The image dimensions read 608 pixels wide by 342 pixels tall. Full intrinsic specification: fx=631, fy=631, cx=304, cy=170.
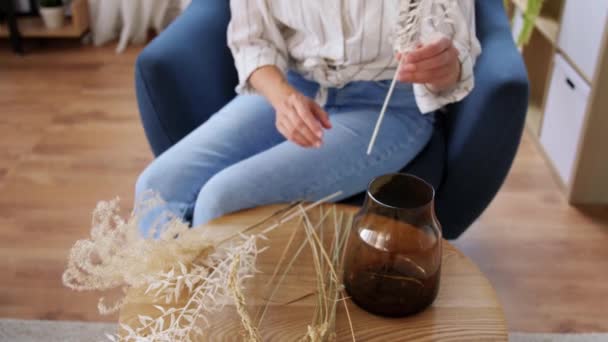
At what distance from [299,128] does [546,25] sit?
133cm

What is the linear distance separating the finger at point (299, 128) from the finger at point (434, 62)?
19cm

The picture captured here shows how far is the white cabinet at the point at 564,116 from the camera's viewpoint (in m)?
1.82

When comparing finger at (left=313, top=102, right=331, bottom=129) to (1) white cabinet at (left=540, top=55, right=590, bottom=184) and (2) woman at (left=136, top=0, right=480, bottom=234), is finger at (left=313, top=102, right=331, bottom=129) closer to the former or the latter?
(2) woman at (left=136, top=0, right=480, bottom=234)

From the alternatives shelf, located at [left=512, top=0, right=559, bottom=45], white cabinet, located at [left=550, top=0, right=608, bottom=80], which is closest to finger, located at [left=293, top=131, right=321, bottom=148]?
white cabinet, located at [left=550, top=0, right=608, bottom=80]

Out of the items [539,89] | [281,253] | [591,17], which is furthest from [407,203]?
[539,89]

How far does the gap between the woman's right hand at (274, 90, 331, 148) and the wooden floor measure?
717mm

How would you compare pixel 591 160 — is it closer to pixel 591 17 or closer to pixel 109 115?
pixel 591 17

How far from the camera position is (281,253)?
0.95 metres

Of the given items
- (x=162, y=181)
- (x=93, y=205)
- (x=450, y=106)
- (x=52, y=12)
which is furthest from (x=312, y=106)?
(x=52, y=12)

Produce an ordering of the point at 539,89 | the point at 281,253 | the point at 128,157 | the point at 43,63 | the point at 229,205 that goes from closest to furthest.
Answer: the point at 281,253 → the point at 229,205 → the point at 128,157 → the point at 539,89 → the point at 43,63

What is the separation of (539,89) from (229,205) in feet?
5.54

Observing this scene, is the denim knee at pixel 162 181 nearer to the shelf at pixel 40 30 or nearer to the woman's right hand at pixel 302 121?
the woman's right hand at pixel 302 121

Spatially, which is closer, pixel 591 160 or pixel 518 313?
pixel 518 313

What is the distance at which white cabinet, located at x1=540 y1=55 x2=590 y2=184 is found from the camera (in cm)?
182
